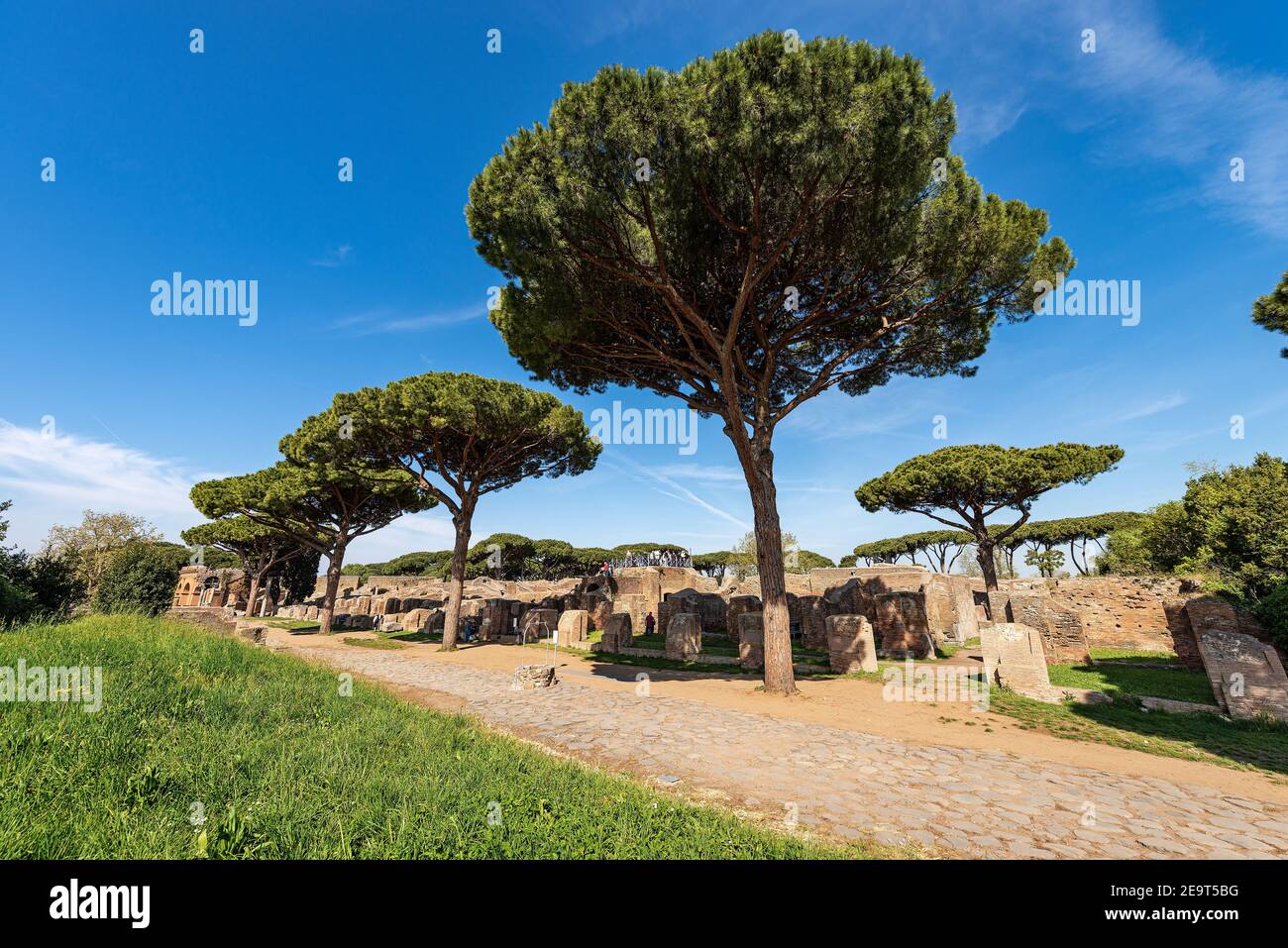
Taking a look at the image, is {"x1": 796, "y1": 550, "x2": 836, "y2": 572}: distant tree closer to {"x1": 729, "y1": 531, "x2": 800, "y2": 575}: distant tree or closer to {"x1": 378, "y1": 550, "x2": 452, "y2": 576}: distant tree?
{"x1": 729, "y1": 531, "x2": 800, "y2": 575}: distant tree

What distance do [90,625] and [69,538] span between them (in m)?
47.9

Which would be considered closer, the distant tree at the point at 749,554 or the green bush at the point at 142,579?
the green bush at the point at 142,579

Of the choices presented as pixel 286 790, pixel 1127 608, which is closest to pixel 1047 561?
pixel 1127 608

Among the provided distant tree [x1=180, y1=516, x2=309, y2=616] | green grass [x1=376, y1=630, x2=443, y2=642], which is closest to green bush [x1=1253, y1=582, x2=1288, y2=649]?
green grass [x1=376, y1=630, x2=443, y2=642]

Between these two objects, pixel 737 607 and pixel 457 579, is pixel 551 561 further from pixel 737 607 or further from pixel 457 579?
pixel 737 607

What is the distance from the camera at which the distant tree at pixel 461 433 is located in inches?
758

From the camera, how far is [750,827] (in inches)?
151

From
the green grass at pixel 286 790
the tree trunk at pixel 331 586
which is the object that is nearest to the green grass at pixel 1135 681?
the green grass at pixel 286 790

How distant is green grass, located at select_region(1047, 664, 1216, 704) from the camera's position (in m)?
9.70

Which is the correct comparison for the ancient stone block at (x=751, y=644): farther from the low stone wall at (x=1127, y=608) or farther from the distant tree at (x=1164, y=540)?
the distant tree at (x=1164, y=540)

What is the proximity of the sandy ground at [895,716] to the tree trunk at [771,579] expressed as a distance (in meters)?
0.51

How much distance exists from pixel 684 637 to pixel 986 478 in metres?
20.7
